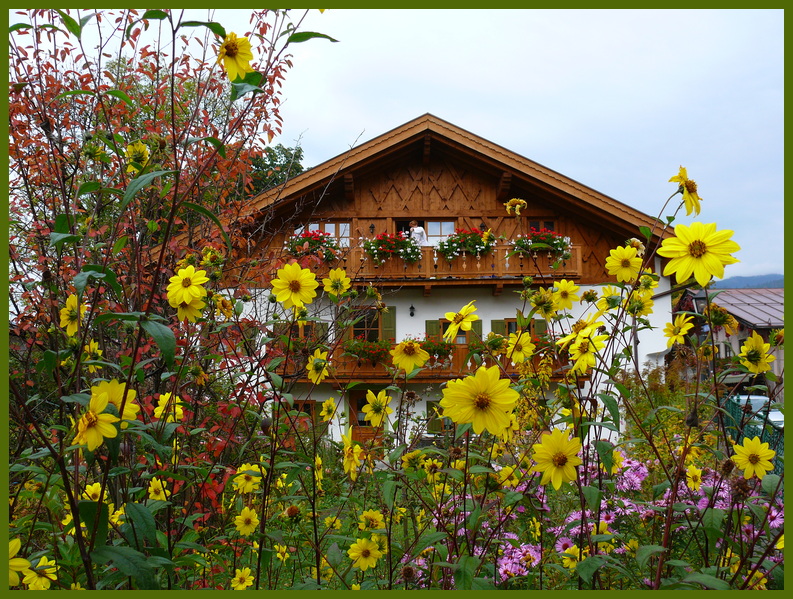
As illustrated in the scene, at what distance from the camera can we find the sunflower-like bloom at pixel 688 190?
1.42 m

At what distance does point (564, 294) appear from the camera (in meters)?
1.78

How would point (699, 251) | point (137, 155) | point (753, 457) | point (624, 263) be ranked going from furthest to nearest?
1. point (624, 263)
2. point (753, 457)
3. point (137, 155)
4. point (699, 251)

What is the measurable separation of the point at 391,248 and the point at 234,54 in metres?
9.31

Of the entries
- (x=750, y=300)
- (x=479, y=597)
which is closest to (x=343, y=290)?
(x=479, y=597)

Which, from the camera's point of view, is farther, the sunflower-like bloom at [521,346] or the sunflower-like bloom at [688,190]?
the sunflower-like bloom at [521,346]

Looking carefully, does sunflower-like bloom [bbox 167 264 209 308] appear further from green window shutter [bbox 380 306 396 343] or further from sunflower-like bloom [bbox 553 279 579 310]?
green window shutter [bbox 380 306 396 343]

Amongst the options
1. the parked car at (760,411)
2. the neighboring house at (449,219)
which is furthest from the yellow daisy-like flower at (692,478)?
the neighboring house at (449,219)

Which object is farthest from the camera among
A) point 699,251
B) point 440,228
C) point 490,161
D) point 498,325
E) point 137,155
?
point 440,228

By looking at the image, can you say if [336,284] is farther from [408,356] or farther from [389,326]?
[389,326]

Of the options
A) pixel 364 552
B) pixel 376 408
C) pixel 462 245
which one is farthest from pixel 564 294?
pixel 462 245

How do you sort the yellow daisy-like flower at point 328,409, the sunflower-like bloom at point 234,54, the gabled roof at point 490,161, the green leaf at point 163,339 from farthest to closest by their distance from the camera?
the gabled roof at point 490,161 < the yellow daisy-like flower at point 328,409 < the sunflower-like bloom at point 234,54 < the green leaf at point 163,339

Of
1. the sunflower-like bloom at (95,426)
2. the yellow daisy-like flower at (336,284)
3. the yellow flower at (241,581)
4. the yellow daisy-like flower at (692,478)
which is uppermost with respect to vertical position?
the yellow daisy-like flower at (336,284)

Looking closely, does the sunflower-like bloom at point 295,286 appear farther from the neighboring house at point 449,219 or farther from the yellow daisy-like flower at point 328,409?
the neighboring house at point 449,219

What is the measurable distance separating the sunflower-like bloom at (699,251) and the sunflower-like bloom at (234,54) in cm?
95
